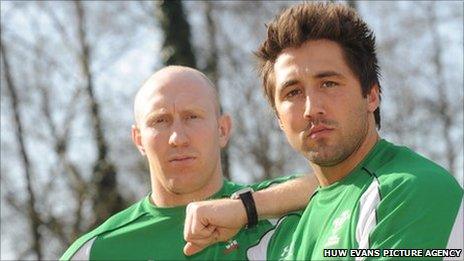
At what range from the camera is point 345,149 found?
405 cm

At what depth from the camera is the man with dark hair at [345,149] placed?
343 cm

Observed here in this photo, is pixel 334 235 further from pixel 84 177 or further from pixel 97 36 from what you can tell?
pixel 97 36

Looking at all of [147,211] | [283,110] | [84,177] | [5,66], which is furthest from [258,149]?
[283,110]

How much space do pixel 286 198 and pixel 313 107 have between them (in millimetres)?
1137

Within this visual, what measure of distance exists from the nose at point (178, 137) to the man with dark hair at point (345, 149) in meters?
0.87

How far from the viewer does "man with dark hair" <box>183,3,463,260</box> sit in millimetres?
3434

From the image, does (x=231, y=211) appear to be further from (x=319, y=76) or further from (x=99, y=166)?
(x=99, y=166)

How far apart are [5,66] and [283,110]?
19.1 meters

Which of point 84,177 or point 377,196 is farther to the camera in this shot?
point 84,177

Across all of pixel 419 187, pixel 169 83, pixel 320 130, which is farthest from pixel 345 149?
pixel 169 83

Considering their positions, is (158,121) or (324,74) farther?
(158,121)

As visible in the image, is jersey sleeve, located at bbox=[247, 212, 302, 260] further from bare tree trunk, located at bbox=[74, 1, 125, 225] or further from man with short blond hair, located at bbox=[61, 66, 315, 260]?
bare tree trunk, located at bbox=[74, 1, 125, 225]

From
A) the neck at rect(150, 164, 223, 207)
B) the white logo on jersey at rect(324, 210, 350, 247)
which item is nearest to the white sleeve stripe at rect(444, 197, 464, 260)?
the white logo on jersey at rect(324, 210, 350, 247)

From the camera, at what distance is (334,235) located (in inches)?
148
